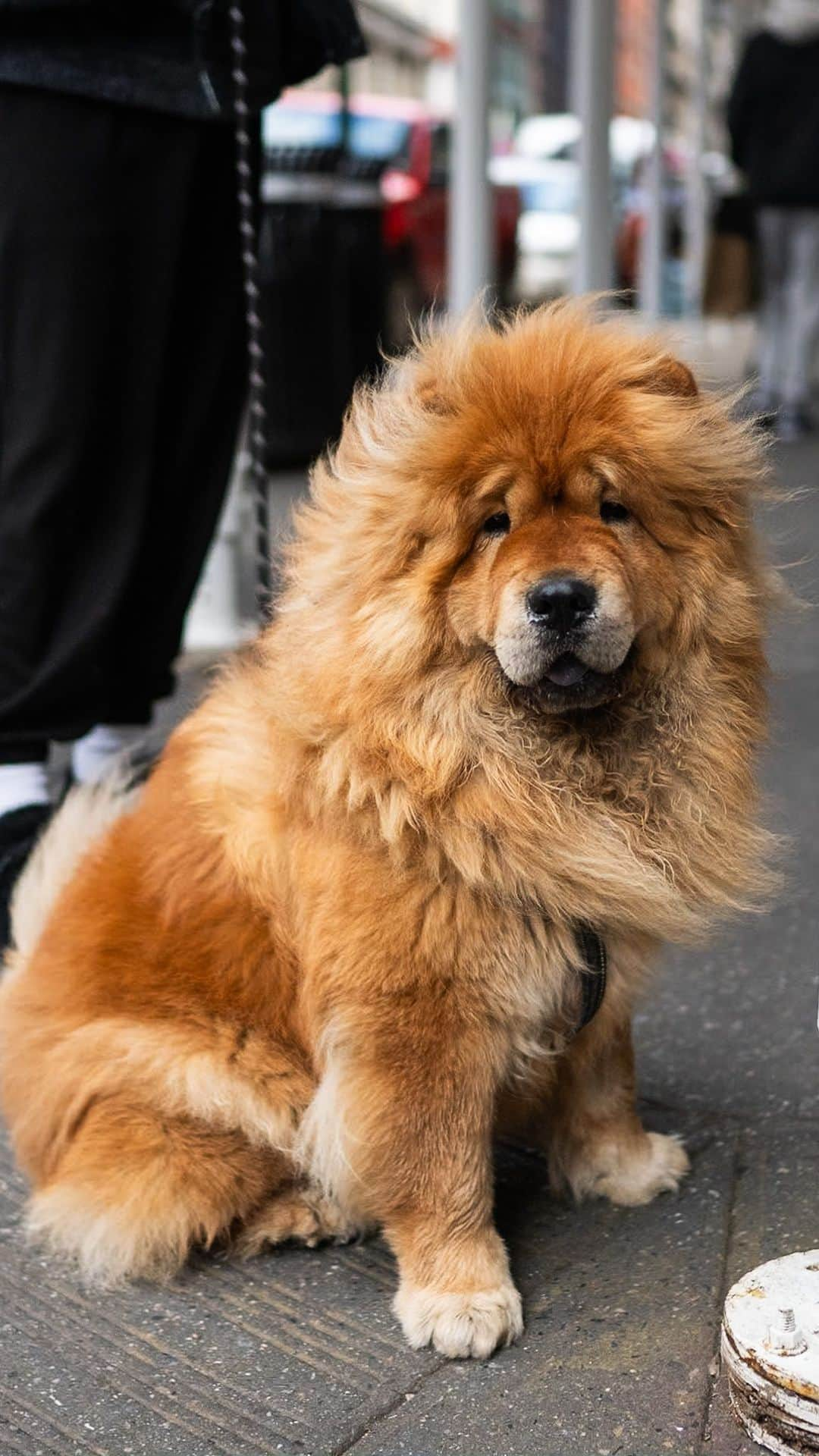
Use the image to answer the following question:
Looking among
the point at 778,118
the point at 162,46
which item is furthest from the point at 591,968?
the point at 778,118

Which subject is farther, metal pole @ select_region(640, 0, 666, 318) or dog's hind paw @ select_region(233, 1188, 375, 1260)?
metal pole @ select_region(640, 0, 666, 318)

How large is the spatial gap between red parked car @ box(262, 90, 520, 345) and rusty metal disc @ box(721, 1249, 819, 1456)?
9040 mm

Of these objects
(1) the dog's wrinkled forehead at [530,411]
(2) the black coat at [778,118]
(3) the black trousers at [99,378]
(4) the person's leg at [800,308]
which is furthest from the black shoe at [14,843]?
(4) the person's leg at [800,308]

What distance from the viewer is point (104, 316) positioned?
3088 millimetres

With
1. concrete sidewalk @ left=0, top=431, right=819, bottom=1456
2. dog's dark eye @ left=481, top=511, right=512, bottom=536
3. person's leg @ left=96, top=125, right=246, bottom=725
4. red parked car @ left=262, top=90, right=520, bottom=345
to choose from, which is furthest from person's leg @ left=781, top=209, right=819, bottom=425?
dog's dark eye @ left=481, top=511, right=512, bottom=536

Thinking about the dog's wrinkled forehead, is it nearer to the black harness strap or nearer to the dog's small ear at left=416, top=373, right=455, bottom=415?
the dog's small ear at left=416, top=373, right=455, bottom=415

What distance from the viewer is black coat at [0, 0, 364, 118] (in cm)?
293

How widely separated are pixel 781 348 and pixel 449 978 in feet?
28.1

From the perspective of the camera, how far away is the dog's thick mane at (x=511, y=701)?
7.41 ft

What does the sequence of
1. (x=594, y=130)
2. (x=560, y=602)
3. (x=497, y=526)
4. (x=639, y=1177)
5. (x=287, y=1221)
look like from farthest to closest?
(x=594, y=130) < (x=639, y=1177) < (x=287, y=1221) < (x=497, y=526) < (x=560, y=602)

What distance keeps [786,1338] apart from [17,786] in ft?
6.32

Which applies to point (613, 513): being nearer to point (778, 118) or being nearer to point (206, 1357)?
point (206, 1357)

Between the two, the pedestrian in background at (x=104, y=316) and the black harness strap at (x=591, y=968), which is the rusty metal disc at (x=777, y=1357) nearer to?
the black harness strap at (x=591, y=968)

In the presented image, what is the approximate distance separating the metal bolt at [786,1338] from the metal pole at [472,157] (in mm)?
3796
